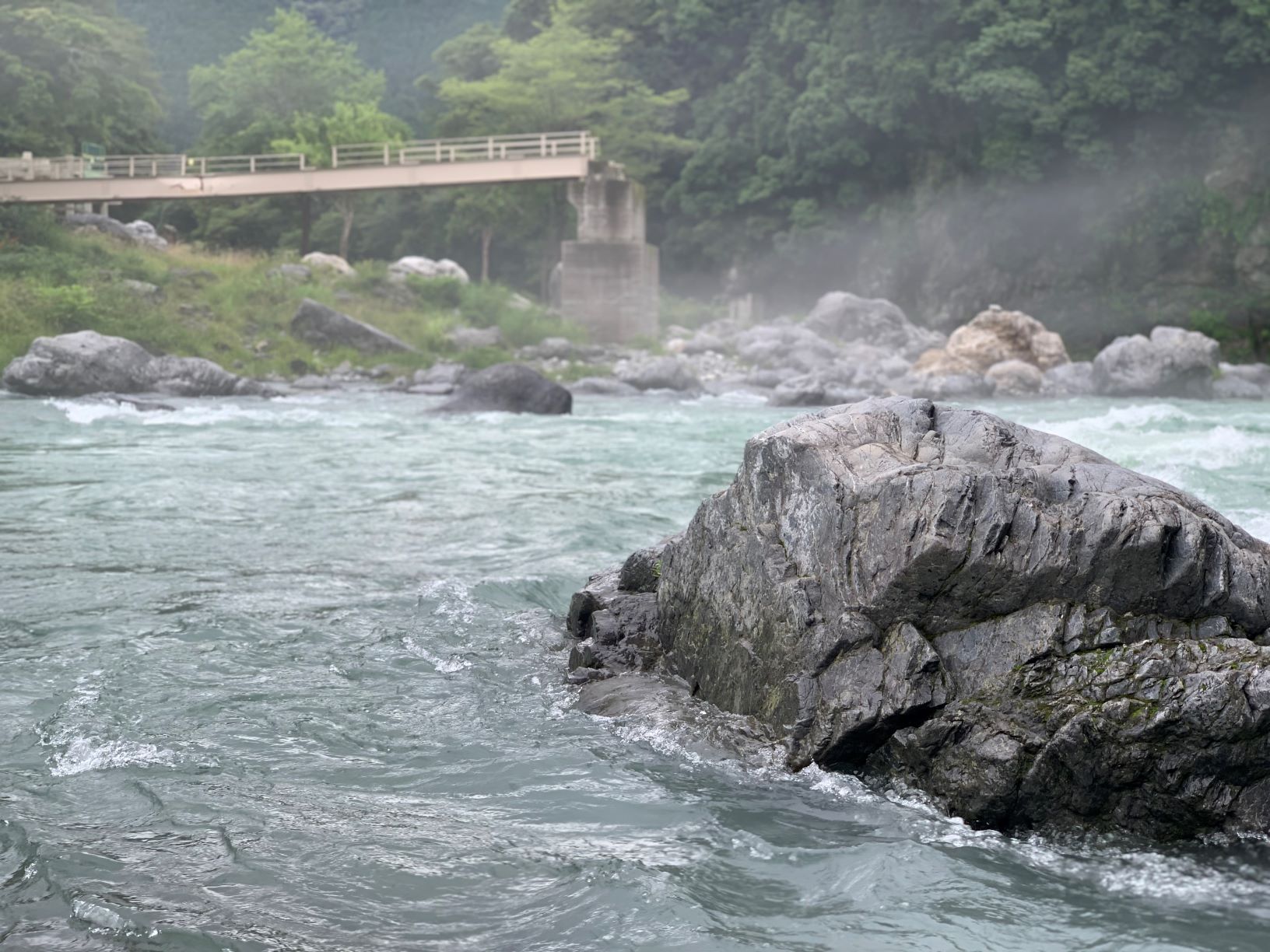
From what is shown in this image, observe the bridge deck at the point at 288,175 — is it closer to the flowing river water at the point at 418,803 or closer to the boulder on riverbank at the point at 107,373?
the boulder on riverbank at the point at 107,373

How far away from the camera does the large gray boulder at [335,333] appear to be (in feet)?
115

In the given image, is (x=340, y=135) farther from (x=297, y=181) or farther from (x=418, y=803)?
(x=418, y=803)

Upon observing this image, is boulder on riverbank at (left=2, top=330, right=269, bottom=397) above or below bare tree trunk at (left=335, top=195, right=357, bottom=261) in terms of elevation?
below

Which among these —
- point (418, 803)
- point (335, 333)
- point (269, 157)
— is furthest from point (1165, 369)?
point (418, 803)

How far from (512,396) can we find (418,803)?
20060 mm

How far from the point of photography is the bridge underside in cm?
4072

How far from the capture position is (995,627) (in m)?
5.73

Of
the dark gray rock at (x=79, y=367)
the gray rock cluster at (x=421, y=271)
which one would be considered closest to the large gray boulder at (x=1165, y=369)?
the gray rock cluster at (x=421, y=271)

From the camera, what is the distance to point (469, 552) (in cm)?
1132

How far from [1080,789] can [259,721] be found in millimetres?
4001

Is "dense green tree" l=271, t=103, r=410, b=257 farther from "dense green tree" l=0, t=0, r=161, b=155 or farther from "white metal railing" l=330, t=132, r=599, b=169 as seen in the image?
"dense green tree" l=0, t=0, r=161, b=155

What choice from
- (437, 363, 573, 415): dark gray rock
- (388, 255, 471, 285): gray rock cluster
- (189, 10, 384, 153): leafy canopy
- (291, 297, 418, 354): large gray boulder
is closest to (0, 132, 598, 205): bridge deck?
(388, 255, 471, 285): gray rock cluster

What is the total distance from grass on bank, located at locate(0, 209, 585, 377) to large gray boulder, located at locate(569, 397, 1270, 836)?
91.5 feet

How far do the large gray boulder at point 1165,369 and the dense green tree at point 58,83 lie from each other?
30539 mm
